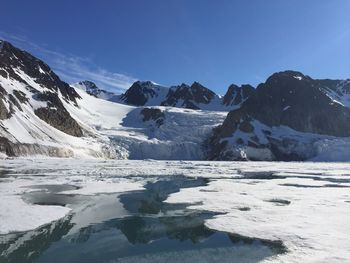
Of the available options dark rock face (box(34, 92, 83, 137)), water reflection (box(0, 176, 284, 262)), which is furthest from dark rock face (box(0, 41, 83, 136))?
water reflection (box(0, 176, 284, 262))

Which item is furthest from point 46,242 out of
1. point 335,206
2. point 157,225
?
point 335,206

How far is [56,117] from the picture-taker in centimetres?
13100

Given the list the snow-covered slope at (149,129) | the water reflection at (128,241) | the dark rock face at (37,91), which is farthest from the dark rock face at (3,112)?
the water reflection at (128,241)

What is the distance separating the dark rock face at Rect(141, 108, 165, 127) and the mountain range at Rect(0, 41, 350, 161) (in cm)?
48

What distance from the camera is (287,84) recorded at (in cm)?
17875

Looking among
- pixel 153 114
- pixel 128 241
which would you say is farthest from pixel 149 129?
pixel 128 241

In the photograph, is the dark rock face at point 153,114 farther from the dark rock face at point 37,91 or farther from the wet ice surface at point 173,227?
the wet ice surface at point 173,227

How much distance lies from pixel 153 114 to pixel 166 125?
1717cm

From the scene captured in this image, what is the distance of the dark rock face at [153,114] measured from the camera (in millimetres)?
175812

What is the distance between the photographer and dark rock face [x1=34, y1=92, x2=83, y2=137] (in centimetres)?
12800

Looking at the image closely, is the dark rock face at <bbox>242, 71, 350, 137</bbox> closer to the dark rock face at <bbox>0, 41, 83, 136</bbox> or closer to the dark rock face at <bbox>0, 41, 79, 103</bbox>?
the dark rock face at <bbox>0, 41, 83, 136</bbox>

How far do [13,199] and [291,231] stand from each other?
17531 millimetres

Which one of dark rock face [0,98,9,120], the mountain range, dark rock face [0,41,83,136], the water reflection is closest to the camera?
the water reflection

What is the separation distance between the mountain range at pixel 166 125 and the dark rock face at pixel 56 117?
0.32 meters
